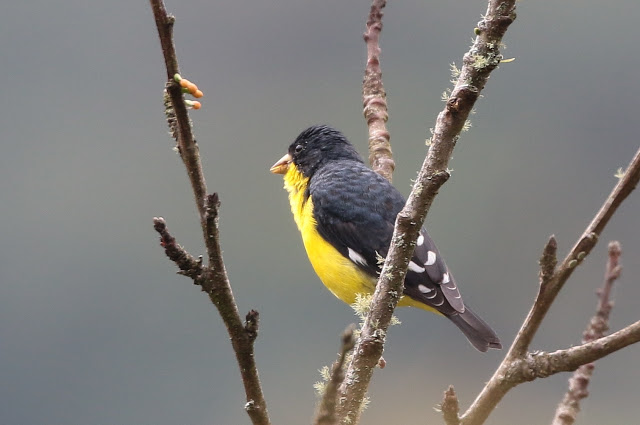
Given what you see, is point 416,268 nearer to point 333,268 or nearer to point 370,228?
point 370,228

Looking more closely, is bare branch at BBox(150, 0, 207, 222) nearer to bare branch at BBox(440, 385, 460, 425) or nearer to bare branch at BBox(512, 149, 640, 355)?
bare branch at BBox(440, 385, 460, 425)

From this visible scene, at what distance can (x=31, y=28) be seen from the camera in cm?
7450

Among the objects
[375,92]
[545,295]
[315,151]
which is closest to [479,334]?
[375,92]

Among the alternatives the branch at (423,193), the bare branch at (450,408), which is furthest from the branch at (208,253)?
the bare branch at (450,408)

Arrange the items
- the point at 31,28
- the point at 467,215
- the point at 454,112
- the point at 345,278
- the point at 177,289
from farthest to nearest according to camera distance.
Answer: the point at 31,28, the point at 177,289, the point at 467,215, the point at 345,278, the point at 454,112

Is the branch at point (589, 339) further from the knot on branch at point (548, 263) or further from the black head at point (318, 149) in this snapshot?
the black head at point (318, 149)

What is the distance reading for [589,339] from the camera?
3125 mm

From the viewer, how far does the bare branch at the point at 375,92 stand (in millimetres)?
4438

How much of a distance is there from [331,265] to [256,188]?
44.9 metres

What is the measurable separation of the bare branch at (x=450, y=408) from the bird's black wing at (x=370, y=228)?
2732 mm

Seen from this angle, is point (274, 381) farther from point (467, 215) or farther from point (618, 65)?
point (618, 65)

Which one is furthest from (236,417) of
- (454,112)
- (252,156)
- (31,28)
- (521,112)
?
(31,28)

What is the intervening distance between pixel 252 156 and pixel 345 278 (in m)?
49.4

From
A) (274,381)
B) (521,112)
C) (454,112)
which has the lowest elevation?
(454,112)
